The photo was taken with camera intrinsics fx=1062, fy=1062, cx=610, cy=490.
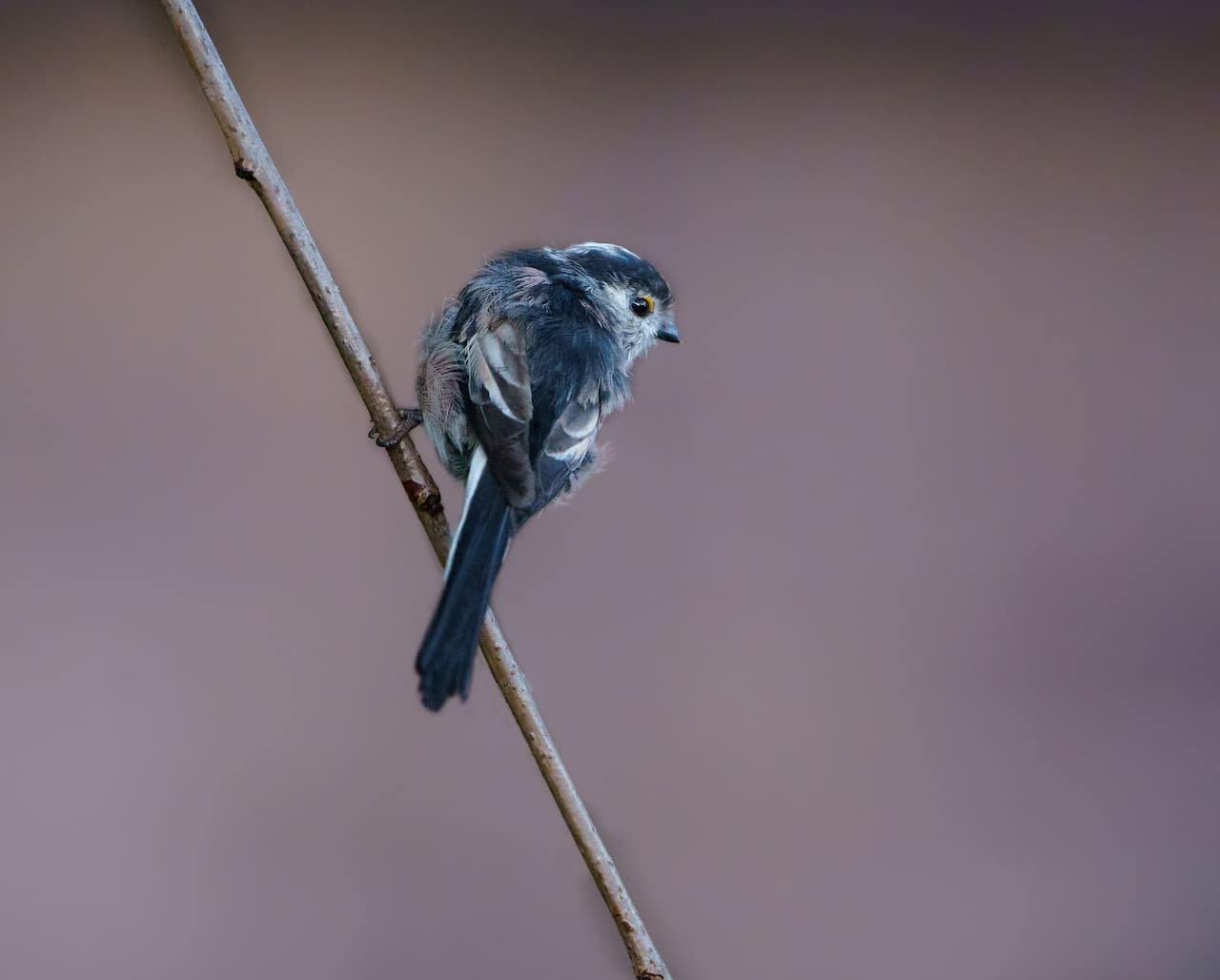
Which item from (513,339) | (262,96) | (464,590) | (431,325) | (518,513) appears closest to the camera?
(464,590)

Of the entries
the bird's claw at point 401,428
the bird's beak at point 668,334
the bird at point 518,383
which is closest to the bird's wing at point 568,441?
the bird at point 518,383

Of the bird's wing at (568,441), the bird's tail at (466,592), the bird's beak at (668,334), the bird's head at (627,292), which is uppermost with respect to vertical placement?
the bird's head at (627,292)

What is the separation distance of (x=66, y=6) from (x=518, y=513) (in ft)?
6.60

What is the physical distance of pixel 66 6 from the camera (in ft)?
8.09

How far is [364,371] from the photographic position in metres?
1.12

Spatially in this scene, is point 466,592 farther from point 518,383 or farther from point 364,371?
point 518,383

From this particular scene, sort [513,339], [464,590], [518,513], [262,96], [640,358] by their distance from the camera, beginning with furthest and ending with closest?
1. [262,96]
2. [640,358]
3. [513,339]
4. [518,513]
5. [464,590]

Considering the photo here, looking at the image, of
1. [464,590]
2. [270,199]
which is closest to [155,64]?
[270,199]

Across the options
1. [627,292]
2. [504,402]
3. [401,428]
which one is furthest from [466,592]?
[627,292]

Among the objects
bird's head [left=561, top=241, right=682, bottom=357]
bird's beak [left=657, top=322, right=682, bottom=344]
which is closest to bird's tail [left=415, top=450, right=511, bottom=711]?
bird's head [left=561, top=241, right=682, bottom=357]

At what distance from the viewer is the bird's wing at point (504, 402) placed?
1298 mm

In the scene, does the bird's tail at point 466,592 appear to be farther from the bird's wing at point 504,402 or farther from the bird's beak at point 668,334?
the bird's beak at point 668,334

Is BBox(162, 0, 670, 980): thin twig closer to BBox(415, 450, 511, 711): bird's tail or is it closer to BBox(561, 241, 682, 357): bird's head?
BBox(415, 450, 511, 711): bird's tail

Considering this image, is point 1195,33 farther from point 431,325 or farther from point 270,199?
point 270,199
